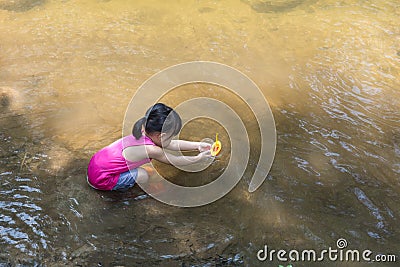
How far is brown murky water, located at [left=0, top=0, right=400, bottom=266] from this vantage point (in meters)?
2.69

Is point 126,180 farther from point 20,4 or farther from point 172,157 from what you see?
point 20,4

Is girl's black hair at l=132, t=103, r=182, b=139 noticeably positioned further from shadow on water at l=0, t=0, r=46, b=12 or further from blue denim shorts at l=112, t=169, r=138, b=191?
shadow on water at l=0, t=0, r=46, b=12

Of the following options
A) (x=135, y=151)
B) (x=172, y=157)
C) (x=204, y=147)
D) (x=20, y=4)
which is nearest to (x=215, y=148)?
(x=204, y=147)

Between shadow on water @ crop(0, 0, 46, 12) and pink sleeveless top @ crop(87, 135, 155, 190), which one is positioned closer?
pink sleeveless top @ crop(87, 135, 155, 190)

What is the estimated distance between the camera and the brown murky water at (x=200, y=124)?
269 cm

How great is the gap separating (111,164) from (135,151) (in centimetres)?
22

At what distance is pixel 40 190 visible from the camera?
3037 mm

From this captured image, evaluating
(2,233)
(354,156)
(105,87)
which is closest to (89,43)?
(105,87)

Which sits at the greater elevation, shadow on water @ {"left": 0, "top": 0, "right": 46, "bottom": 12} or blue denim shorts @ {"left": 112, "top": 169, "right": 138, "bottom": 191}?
shadow on water @ {"left": 0, "top": 0, "right": 46, "bottom": 12}

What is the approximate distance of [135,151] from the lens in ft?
9.70

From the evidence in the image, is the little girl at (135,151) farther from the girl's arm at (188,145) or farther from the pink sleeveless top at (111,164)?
the girl's arm at (188,145)

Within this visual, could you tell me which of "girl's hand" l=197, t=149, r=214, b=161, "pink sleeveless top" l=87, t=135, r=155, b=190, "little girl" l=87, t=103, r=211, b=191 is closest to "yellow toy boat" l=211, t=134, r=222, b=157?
"girl's hand" l=197, t=149, r=214, b=161

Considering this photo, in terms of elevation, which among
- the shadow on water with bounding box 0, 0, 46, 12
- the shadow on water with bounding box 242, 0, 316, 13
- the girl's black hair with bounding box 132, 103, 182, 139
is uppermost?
the girl's black hair with bounding box 132, 103, 182, 139

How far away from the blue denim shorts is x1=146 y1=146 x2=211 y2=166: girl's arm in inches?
8.6
